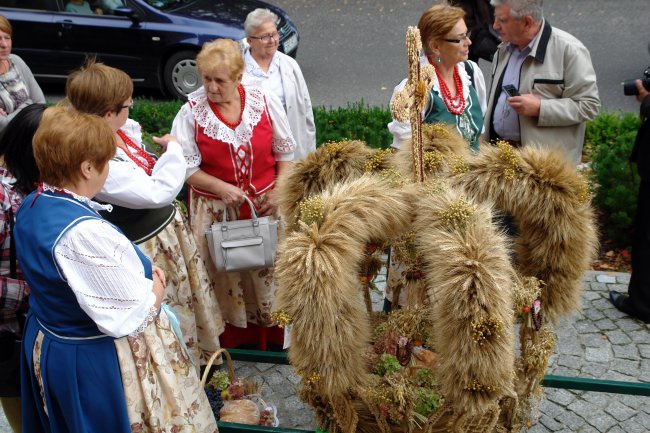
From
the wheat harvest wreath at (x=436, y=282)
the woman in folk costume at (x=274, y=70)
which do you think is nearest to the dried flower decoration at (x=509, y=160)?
the wheat harvest wreath at (x=436, y=282)

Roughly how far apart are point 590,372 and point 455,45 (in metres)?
1.86

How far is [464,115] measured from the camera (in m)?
3.78

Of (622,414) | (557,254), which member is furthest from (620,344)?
(557,254)

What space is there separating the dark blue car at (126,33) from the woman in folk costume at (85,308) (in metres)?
5.99

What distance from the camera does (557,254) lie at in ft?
8.25

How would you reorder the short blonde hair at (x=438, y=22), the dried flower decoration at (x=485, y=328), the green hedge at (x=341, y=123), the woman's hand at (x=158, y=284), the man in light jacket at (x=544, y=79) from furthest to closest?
the green hedge at (x=341, y=123)
the man in light jacket at (x=544, y=79)
the short blonde hair at (x=438, y=22)
the woman's hand at (x=158, y=284)
the dried flower decoration at (x=485, y=328)

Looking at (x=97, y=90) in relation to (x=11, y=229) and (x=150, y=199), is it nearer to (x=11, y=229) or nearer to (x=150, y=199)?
(x=150, y=199)

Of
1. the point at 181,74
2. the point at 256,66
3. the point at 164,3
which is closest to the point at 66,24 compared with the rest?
the point at 164,3

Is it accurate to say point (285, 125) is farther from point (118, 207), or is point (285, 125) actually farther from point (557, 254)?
point (557, 254)

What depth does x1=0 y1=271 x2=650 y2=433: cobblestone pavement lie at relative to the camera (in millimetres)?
3469

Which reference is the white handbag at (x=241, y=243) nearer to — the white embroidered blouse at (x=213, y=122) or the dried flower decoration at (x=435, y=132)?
the white embroidered blouse at (x=213, y=122)

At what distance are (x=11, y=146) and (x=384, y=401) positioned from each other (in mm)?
1663

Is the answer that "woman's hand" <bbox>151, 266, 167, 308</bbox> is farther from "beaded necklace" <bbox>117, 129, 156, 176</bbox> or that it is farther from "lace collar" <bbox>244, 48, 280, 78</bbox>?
"lace collar" <bbox>244, 48, 280, 78</bbox>

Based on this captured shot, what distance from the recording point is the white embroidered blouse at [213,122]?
3.48 metres
